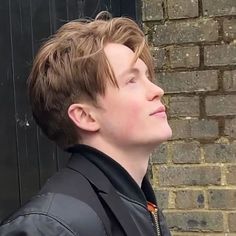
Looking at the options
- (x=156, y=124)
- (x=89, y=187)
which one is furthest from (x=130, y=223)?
(x=156, y=124)

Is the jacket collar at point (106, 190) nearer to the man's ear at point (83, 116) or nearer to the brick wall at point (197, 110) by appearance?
the man's ear at point (83, 116)

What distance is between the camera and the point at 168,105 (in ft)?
12.6

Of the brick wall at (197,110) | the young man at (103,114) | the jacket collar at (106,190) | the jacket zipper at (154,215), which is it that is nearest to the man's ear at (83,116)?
the young man at (103,114)

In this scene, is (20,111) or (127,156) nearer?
(127,156)

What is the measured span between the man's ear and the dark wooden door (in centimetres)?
105

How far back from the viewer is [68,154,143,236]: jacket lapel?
5.69ft

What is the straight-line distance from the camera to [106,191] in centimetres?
176

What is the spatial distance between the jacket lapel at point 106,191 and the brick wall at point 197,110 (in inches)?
80.4

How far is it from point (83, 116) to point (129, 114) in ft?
0.43

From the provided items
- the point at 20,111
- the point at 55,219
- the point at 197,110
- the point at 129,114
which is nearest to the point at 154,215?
the point at 129,114

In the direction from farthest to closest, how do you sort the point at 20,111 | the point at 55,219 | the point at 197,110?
the point at 197,110, the point at 20,111, the point at 55,219

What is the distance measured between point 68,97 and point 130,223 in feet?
1.34

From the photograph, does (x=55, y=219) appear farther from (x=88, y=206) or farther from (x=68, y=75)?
(x=68, y=75)

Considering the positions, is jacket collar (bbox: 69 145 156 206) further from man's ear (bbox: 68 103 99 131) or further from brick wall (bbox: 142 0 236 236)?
brick wall (bbox: 142 0 236 236)
